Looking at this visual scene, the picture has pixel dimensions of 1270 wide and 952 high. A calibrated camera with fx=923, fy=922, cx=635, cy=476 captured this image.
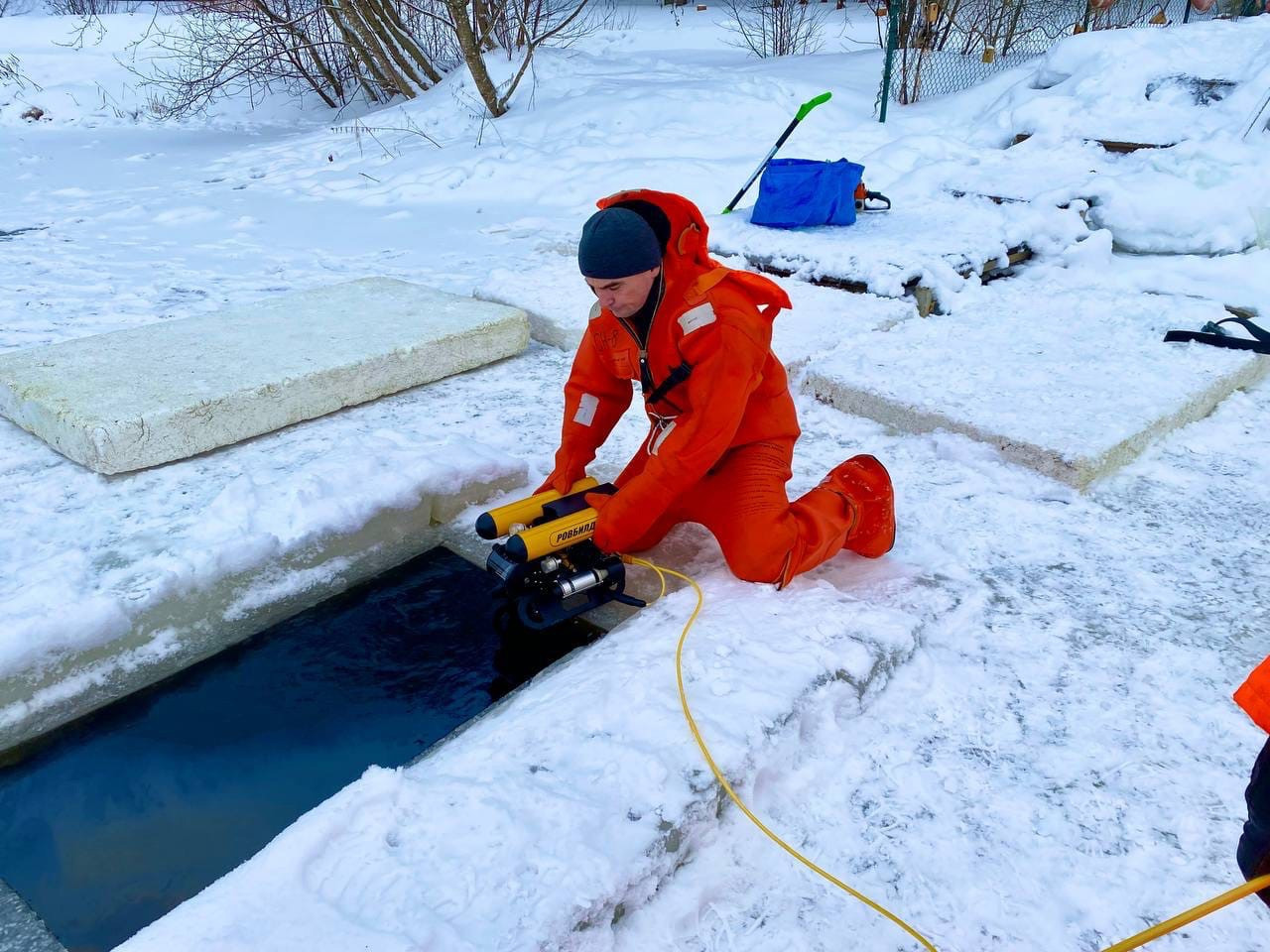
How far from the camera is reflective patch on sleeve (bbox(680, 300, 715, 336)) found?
2.22m

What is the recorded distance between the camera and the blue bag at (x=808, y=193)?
17.3ft

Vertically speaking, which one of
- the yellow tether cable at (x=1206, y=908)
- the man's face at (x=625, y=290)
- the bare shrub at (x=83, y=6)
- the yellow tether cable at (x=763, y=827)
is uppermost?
the bare shrub at (x=83, y=6)

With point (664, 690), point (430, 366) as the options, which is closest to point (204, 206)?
point (430, 366)

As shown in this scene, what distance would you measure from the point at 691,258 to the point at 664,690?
107 cm

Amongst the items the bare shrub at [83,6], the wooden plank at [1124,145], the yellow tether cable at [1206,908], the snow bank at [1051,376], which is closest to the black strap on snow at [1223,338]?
the snow bank at [1051,376]

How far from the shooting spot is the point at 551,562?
239 centimetres

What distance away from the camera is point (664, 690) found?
76.8 inches

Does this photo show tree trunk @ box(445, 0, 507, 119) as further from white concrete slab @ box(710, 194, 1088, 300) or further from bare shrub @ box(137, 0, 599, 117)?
white concrete slab @ box(710, 194, 1088, 300)

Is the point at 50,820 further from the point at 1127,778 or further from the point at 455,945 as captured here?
the point at 1127,778

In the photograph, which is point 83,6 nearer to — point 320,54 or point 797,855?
point 320,54

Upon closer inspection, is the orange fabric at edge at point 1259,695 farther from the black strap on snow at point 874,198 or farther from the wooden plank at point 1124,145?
the wooden plank at point 1124,145

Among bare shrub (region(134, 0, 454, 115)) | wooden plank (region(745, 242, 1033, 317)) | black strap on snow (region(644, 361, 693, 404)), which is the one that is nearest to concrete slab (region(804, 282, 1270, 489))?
wooden plank (region(745, 242, 1033, 317))

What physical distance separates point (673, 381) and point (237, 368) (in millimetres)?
1873

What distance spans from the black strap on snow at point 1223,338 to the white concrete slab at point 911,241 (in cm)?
105
